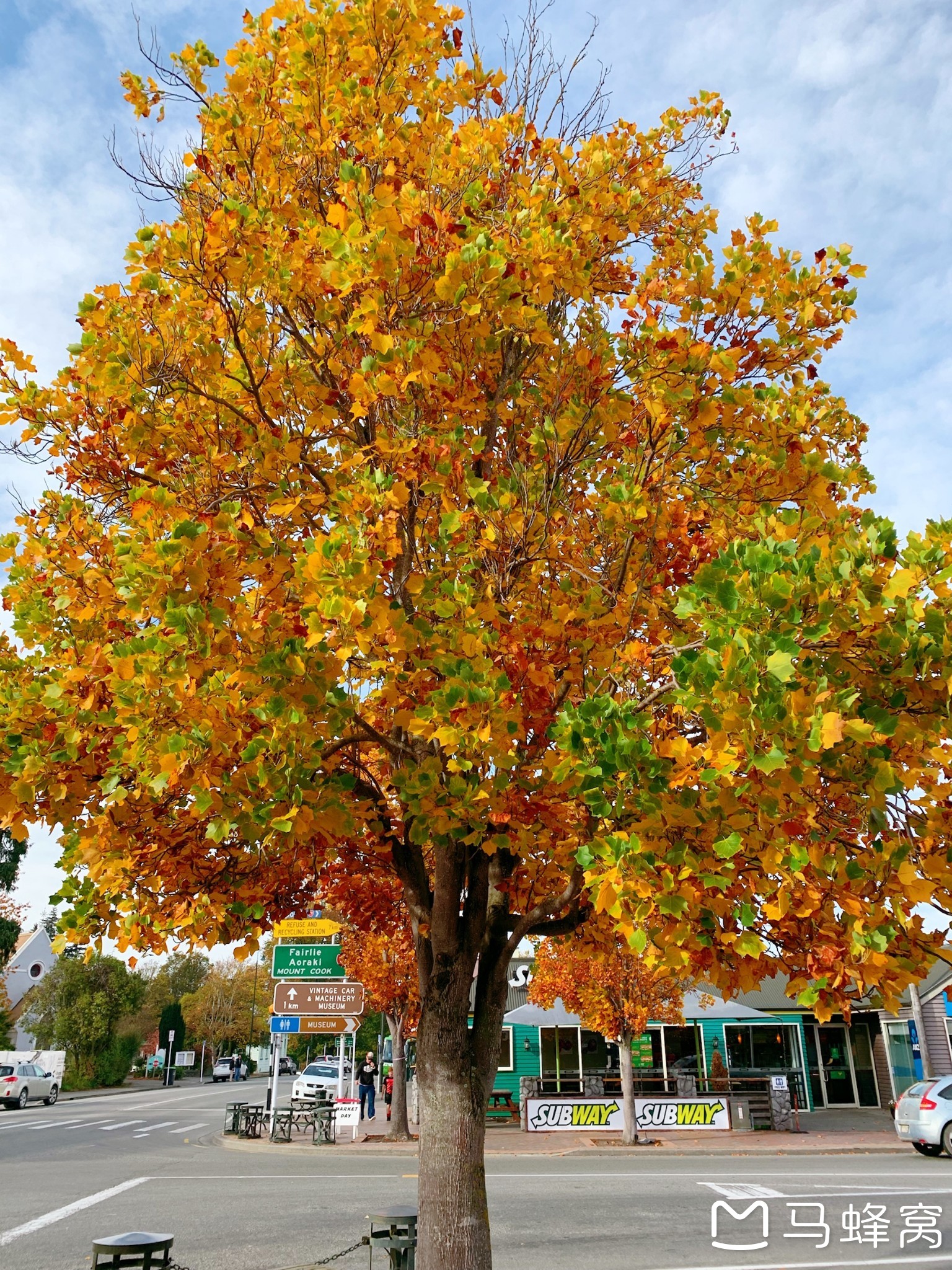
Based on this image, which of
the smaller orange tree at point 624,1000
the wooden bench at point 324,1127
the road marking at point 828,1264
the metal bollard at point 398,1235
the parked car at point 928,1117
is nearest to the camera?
the metal bollard at point 398,1235

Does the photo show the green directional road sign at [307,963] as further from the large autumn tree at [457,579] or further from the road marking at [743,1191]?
the large autumn tree at [457,579]

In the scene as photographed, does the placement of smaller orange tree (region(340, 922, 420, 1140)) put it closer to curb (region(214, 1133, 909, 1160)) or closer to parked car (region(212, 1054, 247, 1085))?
curb (region(214, 1133, 909, 1160))

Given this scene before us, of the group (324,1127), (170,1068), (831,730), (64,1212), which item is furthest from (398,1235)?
(170,1068)

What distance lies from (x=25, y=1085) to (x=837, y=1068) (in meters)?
25.2

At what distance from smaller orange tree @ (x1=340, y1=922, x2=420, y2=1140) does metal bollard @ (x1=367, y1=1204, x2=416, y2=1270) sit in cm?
1059

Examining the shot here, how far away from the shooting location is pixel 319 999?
1725cm

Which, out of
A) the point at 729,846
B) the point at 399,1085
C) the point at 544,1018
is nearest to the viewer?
the point at 729,846

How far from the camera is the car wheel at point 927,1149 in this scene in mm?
15203

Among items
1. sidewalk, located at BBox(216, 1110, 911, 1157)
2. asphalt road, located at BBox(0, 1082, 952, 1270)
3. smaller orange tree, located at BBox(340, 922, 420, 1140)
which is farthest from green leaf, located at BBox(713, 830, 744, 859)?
sidewalk, located at BBox(216, 1110, 911, 1157)

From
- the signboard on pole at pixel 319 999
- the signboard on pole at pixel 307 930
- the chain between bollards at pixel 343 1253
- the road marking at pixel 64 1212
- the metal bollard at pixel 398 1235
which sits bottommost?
the road marking at pixel 64 1212

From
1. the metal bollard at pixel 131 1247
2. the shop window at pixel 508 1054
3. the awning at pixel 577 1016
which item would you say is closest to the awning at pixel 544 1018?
the awning at pixel 577 1016

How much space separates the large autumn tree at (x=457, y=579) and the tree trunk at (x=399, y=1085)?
14460mm

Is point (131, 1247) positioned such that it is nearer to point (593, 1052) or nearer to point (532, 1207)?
point (532, 1207)

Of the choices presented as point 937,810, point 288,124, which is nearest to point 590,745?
point 937,810
